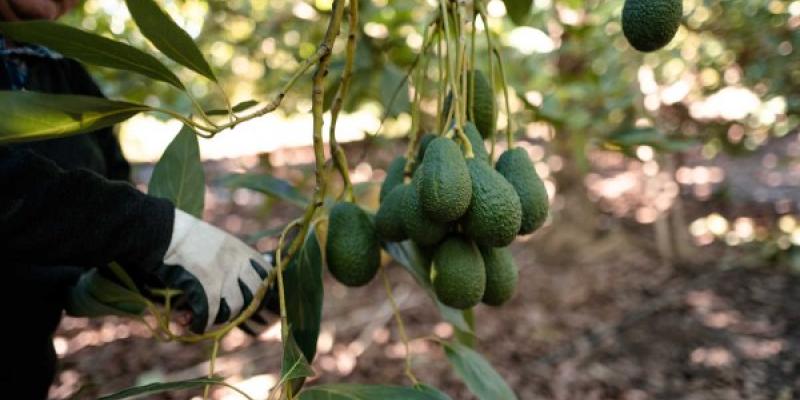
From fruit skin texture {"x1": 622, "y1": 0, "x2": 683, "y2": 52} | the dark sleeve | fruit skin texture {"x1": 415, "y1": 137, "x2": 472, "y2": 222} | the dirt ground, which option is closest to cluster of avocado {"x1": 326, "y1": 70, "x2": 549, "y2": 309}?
fruit skin texture {"x1": 415, "y1": 137, "x2": 472, "y2": 222}

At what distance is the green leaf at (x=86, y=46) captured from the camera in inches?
26.4

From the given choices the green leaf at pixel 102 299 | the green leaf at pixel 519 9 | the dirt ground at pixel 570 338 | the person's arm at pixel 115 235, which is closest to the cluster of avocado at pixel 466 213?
the green leaf at pixel 519 9

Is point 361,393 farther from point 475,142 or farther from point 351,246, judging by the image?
point 475,142

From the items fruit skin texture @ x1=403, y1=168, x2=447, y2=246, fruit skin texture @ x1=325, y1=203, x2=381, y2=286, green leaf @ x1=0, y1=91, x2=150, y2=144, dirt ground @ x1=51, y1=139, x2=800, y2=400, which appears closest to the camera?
green leaf @ x1=0, y1=91, x2=150, y2=144

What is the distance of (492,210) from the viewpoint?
0.74 m

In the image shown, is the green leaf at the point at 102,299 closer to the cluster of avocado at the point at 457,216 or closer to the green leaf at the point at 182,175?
the green leaf at the point at 182,175

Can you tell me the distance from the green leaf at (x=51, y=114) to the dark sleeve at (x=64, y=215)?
0.65 ft

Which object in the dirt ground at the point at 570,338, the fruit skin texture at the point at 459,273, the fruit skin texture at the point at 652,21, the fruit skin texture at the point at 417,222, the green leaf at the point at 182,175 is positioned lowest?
the dirt ground at the point at 570,338

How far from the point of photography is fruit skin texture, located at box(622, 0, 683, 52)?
72 cm

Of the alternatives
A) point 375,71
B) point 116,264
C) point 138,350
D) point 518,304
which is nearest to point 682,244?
point 518,304

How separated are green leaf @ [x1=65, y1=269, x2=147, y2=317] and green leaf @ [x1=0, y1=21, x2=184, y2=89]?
0.40 meters

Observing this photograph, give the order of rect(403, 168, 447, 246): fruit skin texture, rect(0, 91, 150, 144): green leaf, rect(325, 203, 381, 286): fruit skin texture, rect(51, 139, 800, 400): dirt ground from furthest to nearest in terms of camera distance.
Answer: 1. rect(51, 139, 800, 400): dirt ground
2. rect(325, 203, 381, 286): fruit skin texture
3. rect(403, 168, 447, 246): fruit skin texture
4. rect(0, 91, 150, 144): green leaf

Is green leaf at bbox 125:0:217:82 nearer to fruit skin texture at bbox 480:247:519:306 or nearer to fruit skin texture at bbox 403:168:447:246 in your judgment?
fruit skin texture at bbox 403:168:447:246

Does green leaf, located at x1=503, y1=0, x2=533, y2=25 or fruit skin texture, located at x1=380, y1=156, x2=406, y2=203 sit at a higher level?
green leaf, located at x1=503, y1=0, x2=533, y2=25
